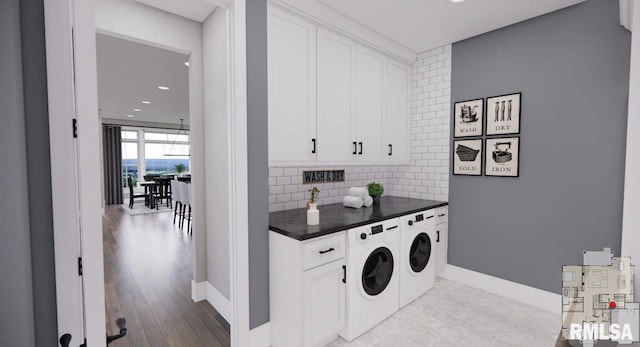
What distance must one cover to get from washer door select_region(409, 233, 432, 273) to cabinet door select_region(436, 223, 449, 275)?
346mm

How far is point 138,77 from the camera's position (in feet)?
14.9

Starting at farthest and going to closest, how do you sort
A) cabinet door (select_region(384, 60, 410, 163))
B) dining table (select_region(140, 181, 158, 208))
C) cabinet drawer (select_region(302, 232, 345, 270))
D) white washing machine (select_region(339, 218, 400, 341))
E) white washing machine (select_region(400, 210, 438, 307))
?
dining table (select_region(140, 181, 158, 208)), cabinet door (select_region(384, 60, 410, 163)), white washing machine (select_region(400, 210, 438, 307)), white washing machine (select_region(339, 218, 400, 341)), cabinet drawer (select_region(302, 232, 345, 270))

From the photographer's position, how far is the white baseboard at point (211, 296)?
250cm

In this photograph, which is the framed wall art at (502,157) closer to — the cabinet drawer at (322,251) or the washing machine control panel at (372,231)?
the washing machine control panel at (372,231)

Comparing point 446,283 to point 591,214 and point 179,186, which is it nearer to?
point 591,214

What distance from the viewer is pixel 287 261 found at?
75.8 inches

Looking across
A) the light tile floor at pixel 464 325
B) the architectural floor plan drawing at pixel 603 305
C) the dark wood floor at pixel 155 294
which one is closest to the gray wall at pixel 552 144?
the light tile floor at pixel 464 325

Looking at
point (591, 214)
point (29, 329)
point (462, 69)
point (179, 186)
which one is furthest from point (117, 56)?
point (591, 214)

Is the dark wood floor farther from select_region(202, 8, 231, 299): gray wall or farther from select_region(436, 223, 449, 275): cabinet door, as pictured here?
select_region(436, 223, 449, 275): cabinet door

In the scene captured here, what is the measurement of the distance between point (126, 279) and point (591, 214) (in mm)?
4796

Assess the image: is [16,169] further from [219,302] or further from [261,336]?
[219,302]

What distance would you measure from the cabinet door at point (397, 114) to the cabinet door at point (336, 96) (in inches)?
24.4

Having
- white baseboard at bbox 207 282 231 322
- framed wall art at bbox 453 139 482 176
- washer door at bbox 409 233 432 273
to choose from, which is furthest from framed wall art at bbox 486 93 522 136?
white baseboard at bbox 207 282 231 322

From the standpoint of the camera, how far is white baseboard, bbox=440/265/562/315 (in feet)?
8.29
